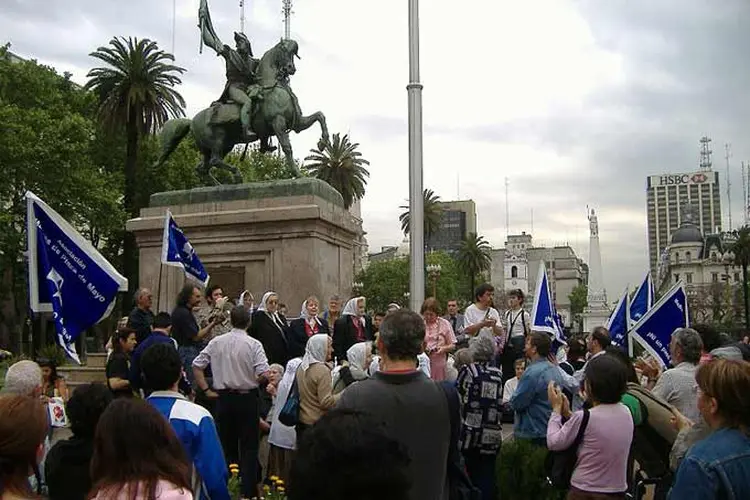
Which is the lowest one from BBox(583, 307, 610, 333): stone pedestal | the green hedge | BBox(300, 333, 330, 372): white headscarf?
BBox(583, 307, 610, 333): stone pedestal

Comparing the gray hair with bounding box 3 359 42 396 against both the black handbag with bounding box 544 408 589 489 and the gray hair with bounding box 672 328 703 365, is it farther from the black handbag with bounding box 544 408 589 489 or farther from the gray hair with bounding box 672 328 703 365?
the gray hair with bounding box 672 328 703 365

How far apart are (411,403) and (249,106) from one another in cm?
1405

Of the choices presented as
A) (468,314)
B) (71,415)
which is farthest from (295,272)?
(71,415)

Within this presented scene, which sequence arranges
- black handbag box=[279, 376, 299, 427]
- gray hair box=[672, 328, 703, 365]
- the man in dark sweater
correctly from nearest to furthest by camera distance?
1. the man in dark sweater
2. gray hair box=[672, 328, 703, 365]
3. black handbag box=[279, 376, 299, 427]

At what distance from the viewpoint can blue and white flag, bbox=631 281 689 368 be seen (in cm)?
1073

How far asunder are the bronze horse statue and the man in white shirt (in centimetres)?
770

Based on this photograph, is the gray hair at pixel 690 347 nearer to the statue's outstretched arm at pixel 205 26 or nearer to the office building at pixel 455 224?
the statue's outstretched arm at pixel 205 26

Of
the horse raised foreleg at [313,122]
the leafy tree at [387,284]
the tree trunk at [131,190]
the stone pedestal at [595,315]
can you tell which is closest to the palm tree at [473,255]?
the leafy tree at [387,284]

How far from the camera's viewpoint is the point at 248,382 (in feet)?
25.9

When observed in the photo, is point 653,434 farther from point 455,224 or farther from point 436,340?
point 455,224

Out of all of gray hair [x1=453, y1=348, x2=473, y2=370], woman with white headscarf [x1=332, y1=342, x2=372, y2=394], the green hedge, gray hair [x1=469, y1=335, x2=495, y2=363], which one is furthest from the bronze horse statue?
the green hedge

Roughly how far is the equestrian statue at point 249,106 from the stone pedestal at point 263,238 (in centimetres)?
103

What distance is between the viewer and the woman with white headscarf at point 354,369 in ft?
23.3

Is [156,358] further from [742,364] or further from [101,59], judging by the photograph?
[101,59]
